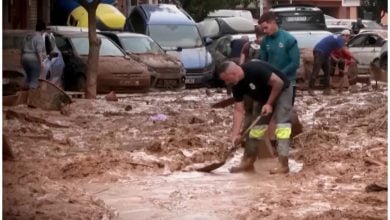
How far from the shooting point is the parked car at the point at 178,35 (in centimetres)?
2528

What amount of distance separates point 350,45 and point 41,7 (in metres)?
9.95

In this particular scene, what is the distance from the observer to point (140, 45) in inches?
966

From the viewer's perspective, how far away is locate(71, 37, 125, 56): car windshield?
22.6m

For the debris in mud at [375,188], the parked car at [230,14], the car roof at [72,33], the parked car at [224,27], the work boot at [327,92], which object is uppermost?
the car roof at [72,33]

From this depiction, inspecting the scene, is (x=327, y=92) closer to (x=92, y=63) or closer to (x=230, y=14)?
(x=92, y=63)

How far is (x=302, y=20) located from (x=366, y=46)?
4.11 meters

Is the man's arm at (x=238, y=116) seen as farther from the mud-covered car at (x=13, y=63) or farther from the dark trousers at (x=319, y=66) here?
the dark trousers at (x=319, y=66)

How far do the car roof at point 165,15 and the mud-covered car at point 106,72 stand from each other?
191 inches

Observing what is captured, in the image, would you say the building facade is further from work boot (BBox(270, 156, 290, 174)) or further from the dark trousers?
work boot (BBox(270, 156, 290, 174))

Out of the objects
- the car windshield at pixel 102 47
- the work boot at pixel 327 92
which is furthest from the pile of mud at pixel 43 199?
the work boot at pixel 327 92

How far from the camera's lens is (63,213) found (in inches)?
329

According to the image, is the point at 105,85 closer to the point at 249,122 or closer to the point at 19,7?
the point at 19,7

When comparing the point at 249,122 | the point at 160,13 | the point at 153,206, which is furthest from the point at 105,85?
the point at 153,206

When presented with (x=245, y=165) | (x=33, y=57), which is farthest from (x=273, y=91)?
(x=33, y=57)
